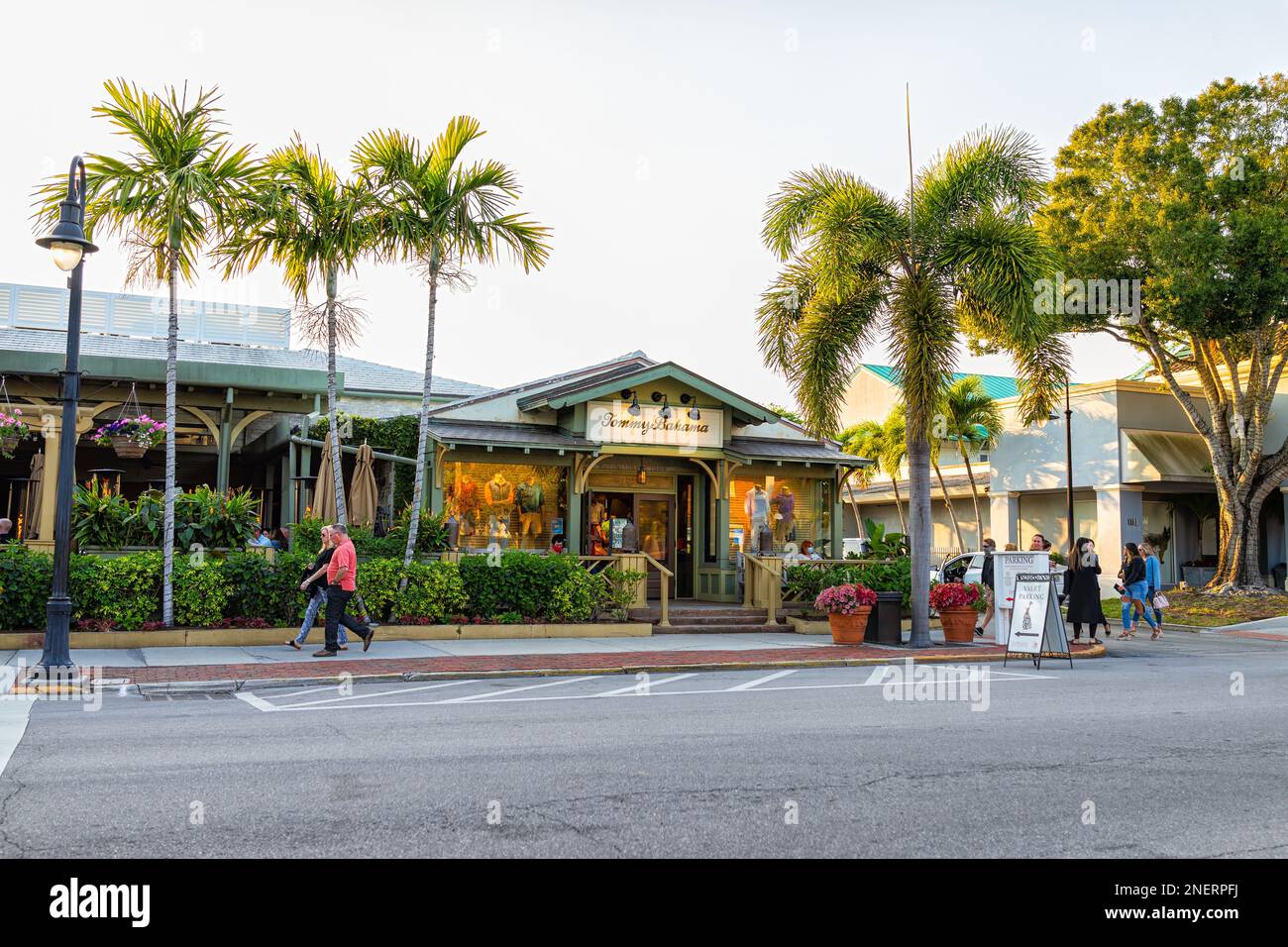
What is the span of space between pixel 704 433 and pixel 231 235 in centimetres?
1004

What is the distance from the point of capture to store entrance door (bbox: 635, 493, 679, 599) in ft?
76.9

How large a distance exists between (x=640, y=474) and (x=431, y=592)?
719cm

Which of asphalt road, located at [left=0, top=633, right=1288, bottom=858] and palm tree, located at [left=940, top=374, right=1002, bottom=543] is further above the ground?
palm tree, located at [left=940, top=374, right=1002, bottom=543]

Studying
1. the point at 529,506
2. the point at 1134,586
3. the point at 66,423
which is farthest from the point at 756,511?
the point at 66,423

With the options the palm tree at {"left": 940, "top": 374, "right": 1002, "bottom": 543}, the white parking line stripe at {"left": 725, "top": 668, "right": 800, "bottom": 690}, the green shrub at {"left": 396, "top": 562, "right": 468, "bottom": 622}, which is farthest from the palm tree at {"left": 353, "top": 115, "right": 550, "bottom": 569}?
the palm tree at {"left": 940, "top": 374, "right": 1002, "bottom": 543}

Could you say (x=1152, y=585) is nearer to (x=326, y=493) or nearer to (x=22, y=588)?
(x=326, y=493)

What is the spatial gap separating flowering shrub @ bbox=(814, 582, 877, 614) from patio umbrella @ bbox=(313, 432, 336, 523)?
8.47 meters

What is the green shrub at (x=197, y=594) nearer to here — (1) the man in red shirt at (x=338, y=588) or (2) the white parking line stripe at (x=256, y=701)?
(1) the man in red shirt at (x=338, y=588)

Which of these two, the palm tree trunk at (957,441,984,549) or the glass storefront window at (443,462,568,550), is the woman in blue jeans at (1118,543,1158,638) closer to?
the glass storefront window at (443,462,568,550)

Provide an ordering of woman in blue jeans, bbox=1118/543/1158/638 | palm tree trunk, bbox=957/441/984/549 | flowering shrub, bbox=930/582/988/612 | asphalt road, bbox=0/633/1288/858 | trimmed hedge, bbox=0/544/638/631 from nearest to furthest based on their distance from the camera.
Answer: asphalt road, bbox=0/633/1288/858 → trimmed hedge, bbox=0/544/638/631 → flowering shrub, bbox=930/582/988/612 → woman in blue jeans, bbox=1118/543/1158/638 → palm tree trunk, bbox=957/441/984/549

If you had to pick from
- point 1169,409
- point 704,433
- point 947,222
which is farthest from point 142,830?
point 1169,409

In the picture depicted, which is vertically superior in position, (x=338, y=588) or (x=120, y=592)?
(x=338, y=588)

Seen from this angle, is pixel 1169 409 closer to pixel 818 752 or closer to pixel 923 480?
pixel 923 480

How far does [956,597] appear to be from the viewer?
60.0ft
